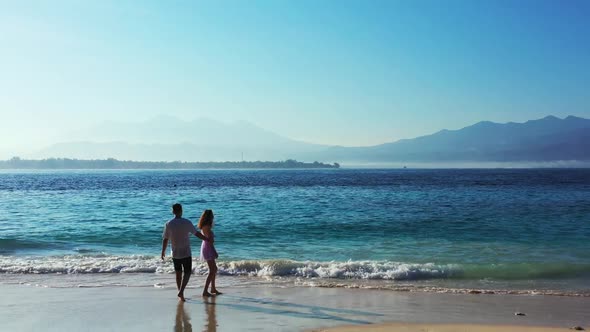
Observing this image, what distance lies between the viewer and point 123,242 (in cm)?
2091

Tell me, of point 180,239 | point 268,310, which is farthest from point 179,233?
point 268,310

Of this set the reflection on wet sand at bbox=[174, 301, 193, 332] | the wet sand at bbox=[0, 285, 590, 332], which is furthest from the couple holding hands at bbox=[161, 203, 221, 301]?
the reflection on wet sand at bbox=[174, 301, 193, 332]

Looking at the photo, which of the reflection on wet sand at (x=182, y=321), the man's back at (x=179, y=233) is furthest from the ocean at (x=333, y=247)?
the reflection on wet sand at (x=182, y=321)

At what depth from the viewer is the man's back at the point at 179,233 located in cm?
1048

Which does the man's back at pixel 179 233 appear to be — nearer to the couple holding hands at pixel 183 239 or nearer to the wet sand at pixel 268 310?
the couple holding hands at pixel 183 239

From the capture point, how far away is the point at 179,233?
10.5 m

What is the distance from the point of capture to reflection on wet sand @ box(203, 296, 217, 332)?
841 cm

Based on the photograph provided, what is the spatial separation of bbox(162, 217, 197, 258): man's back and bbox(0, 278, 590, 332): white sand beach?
99 cm

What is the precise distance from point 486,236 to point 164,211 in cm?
2013

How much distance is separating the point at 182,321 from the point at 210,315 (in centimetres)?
58

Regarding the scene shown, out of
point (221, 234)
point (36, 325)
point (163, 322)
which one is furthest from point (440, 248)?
point (36, 325)

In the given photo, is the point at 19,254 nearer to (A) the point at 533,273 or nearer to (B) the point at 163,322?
(B) the point at 163,322

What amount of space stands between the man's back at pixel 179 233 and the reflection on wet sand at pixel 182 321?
1.23 metres

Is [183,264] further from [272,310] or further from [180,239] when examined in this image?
[272,310]
